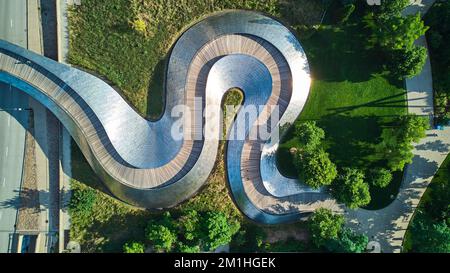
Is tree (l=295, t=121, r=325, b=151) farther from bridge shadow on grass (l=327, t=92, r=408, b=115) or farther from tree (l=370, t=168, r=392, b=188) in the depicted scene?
tree (l=370, t=168, r=392, b=188)

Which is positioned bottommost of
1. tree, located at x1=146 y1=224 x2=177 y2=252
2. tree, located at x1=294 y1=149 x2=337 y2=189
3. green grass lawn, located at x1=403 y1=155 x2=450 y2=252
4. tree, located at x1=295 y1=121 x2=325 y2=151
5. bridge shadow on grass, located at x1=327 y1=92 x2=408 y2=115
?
tree, located at x1=146 y1=224 x2=177 y2=252

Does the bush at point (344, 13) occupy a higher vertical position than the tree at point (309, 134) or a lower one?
higher

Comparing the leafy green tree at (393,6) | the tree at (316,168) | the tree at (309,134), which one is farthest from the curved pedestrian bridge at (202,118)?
the leafy green tree at (393,6)

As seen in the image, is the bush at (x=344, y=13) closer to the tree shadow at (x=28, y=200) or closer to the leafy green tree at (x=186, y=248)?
the leafy green tree at (x=186, y=248)

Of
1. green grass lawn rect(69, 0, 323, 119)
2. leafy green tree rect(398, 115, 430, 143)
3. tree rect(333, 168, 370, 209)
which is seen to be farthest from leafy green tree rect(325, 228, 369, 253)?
green grass lawn rect(69, 0, 323, 119)

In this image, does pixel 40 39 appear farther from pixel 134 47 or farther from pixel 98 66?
pixel 134 47

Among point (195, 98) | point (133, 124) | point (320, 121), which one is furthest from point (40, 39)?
point (320, 121)

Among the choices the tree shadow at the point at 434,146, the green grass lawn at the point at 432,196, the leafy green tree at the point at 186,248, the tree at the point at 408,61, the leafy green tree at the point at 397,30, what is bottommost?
the leafy green tree at the point at 186,248

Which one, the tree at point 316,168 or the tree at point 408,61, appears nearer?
the tree at point 316,168
